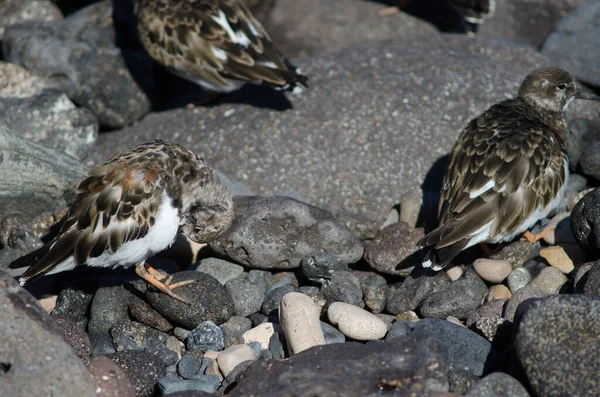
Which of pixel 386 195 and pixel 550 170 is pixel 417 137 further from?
pixel 550 170

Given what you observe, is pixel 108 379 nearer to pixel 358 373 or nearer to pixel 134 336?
pixel 134 336

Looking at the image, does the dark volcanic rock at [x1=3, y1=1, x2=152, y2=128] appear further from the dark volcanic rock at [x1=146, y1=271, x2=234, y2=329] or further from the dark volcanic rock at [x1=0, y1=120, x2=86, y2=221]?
the dark volcanic rock at [x1=146, y1=271, x2=234, y2=329]

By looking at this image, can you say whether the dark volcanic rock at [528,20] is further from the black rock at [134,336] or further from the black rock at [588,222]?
the black rock at [134,336]

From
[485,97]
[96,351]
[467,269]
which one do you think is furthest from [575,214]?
[96,351]

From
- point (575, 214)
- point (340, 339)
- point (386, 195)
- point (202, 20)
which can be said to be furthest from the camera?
point (202, 20)

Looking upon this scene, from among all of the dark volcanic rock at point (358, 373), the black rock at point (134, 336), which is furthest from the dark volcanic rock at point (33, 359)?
the black rock at point (134, 336)
